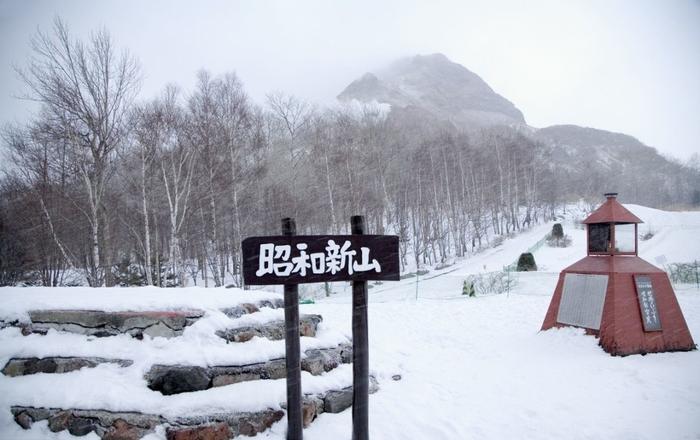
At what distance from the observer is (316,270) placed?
315 cm

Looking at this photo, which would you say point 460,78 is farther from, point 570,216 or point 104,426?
point 104,426

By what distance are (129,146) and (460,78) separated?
88.0 metres

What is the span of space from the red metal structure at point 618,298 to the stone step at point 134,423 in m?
6.30

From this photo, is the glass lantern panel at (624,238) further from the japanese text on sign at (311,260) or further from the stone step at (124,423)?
the stone step at (124,423)

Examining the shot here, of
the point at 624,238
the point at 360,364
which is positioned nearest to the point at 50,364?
the point at 360,364

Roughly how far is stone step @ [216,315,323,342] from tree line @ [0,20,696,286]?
8.50 m

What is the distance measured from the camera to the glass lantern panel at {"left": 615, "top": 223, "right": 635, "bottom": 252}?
7.25 m

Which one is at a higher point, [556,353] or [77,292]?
[77,292]

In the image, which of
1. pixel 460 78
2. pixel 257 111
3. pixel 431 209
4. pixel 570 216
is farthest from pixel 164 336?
pixel 460 78

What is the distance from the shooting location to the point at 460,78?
87.1 m

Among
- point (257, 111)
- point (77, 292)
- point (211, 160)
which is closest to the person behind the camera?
point (77, 292)

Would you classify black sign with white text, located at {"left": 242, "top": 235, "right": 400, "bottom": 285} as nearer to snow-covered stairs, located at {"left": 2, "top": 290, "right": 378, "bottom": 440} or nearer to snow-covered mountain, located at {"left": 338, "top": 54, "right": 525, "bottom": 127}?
snow-covered stairs, located at {"left": 2, "top": 290, "right": 378, "bottom": 440}

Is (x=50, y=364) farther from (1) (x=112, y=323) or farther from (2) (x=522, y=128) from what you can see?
(2) (x=522, y=128)

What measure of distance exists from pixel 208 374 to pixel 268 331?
3.35ft
